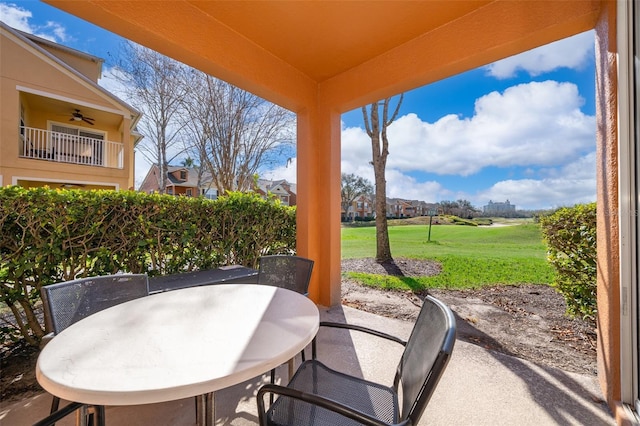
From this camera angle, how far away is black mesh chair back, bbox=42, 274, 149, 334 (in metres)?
1.40

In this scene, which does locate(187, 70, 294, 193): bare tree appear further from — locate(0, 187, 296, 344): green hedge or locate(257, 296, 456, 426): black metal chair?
locate(257, 296, 456, 426): black metal chair

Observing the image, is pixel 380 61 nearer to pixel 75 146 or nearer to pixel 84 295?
pixel 84 295

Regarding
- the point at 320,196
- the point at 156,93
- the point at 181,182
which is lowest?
the point at 320,196

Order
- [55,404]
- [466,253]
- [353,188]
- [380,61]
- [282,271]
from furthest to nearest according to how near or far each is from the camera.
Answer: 1. [353,188]
2. [466,253]
3. [380,61]
4. [282,271]
5. [55,404]

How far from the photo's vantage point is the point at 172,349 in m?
1.00

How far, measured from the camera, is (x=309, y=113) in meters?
3.70

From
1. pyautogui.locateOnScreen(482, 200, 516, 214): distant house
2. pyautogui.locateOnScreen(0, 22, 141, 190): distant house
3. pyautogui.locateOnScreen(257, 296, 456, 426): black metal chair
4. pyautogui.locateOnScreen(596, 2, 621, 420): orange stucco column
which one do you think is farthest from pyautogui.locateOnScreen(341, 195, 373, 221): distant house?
pyautogui.locateOnScreen(0, 22, 141, 190): distant house

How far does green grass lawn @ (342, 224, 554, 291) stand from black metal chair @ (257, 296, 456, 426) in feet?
12.6

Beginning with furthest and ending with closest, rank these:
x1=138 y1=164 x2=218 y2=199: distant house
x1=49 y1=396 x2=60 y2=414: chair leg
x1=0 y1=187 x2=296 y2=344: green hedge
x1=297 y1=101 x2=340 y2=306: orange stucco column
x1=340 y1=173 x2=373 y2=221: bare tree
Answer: x1=138 y1=164 x2=218 y2=199: distant house → x1=340 y1=173 x2=373 y2=221: bare tree → x1=297 y1=101 x2=340 y2=306: orange stucco column → x1=0 y1=187 x2=296 y2=344: green hedge → x1=49 y1=396 x2=60 y2=414: chair leg

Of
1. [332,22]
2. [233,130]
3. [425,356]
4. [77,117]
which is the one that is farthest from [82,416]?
[77,117]

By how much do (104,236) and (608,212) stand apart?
4.28 meters

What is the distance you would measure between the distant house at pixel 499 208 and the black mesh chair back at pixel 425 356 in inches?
188

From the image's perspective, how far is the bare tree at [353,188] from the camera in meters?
7.31

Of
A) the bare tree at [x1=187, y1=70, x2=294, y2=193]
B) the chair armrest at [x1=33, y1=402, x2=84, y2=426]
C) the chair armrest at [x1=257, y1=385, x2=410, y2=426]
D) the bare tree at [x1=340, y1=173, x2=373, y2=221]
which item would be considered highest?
the bare tree at [x1=187, y1=70, x2=294, y2=193]
